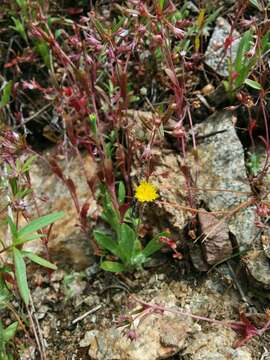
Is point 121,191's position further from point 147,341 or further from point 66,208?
point 147,341

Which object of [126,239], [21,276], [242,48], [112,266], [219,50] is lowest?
[112,266]

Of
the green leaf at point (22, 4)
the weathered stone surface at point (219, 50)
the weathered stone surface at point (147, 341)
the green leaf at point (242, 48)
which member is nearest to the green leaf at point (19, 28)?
the green leaf at point (22, 4)

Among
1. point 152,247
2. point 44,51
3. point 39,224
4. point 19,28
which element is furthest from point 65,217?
point 19,28

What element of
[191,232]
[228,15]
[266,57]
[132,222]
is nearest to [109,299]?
[132,222]

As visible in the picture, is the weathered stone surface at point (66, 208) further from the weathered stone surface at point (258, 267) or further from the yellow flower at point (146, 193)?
the weathered stone surface at point (258, 267)

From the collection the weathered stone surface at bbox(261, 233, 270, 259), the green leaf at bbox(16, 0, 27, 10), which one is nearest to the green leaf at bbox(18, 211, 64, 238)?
the weathered stone surface at bbox(261, 233, 270, 259)

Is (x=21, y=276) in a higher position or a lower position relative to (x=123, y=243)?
higher
